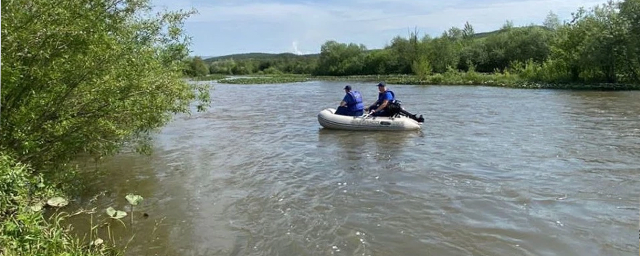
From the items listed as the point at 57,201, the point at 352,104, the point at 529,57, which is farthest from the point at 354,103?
the point at 529,57

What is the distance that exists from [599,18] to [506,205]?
33229 mm

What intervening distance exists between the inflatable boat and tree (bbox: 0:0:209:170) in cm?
724

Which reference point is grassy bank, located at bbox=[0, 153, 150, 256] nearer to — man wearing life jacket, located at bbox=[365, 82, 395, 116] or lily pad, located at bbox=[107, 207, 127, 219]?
lily pad, located at bbox=[107, 207, 127, 219]

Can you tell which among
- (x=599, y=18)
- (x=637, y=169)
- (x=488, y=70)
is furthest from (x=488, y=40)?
(x=637, y=169)

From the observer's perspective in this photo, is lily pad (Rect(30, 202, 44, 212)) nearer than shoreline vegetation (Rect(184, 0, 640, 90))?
Yes

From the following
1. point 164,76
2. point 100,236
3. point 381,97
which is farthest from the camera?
point 381,97

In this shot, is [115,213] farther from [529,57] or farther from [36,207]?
[529,57]

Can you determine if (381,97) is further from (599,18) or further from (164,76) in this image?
(599,18)

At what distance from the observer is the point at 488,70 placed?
190ft

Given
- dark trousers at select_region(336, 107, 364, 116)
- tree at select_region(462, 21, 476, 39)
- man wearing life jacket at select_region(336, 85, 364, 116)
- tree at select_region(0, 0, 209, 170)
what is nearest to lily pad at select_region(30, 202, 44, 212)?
tree at select_region(0, 0, 209, 170)

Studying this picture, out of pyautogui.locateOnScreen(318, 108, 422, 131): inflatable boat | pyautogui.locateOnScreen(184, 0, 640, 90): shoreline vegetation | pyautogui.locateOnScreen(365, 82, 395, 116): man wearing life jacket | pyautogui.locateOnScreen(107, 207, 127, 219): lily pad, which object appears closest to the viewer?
pyautogui.locateOnScreen(107, 207, 127, 219): lily pad

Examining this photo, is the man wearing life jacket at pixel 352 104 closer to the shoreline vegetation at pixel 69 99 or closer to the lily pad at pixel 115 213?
the shoreline vegetation at pixel 69 99

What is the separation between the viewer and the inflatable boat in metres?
13.8

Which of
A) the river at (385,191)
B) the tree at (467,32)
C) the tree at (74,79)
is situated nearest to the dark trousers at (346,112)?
the river at (385,191)
